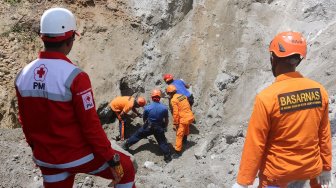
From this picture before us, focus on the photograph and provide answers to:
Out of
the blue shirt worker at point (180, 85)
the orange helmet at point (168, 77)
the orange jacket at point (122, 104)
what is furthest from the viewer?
the orange helmet at point (168, 77)

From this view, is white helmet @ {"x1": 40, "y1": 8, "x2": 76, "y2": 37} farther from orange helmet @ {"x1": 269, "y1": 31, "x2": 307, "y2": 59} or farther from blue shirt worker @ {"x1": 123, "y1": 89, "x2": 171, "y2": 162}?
blue shirt worker @ {"x1": 123, "y1": 89, "x2": 171, "y2": 162}

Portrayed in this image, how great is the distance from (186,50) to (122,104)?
2.53 meters

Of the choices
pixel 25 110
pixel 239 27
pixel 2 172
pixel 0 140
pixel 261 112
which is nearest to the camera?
pixel 261 112

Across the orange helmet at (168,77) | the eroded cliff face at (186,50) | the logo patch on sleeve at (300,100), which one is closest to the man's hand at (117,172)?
the logo patch on sleeve at (300,100)

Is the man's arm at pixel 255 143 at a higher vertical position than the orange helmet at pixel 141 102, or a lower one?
higher

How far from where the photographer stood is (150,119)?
28.3 feet

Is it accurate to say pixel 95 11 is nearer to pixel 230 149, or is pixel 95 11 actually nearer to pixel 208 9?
pixel 208 9

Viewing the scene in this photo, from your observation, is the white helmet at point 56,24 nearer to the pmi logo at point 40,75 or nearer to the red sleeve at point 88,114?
the pmi logo at point 40,75

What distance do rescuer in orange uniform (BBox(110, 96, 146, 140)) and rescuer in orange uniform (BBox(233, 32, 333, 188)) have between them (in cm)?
607

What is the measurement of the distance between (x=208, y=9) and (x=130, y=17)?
2.19 meters

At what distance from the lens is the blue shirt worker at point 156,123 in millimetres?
8578

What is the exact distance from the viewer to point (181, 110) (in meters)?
8.98

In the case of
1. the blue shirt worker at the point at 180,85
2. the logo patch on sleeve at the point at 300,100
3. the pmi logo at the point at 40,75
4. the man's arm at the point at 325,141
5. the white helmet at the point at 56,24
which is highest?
the white helmet at the point at 56,24

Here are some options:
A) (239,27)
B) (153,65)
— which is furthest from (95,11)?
(239,27)
